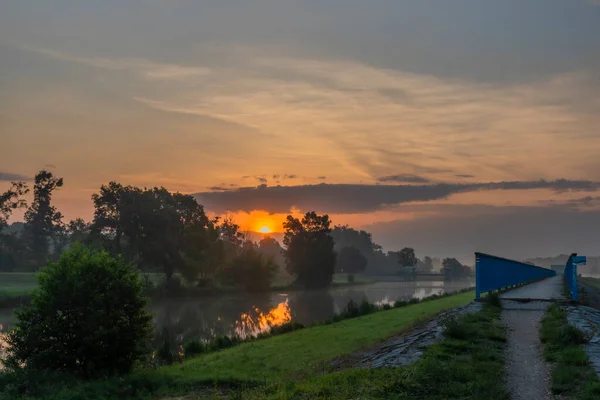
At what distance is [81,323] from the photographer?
47.6ft

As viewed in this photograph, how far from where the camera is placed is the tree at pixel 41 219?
104 metres

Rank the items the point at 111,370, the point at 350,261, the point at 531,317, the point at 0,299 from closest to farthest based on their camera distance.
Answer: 1. the point at 111,370
2. the point at 531,317
3. the point at 0,299
4. the point at 350,261

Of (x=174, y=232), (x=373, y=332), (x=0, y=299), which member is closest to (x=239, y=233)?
(x=174, y=232)

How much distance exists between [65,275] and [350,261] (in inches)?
6152

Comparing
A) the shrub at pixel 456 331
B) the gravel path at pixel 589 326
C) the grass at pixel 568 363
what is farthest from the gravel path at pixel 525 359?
the shrub at pixel 456 331

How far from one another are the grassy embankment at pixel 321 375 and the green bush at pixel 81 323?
1.24 meters

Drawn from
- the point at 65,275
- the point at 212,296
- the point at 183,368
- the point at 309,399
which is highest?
the point at 65,275

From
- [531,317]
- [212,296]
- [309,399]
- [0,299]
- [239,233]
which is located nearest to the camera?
[309,399]

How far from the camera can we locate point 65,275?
15477 millimetres

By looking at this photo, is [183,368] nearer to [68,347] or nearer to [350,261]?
[68,347]

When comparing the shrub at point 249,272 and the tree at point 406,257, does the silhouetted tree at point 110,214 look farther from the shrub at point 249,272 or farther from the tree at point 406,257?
the tree at point 406,257

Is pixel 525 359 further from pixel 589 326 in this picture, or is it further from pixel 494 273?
pixel 494 273

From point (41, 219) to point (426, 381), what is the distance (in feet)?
392

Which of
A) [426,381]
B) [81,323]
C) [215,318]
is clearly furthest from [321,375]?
[215,318]
